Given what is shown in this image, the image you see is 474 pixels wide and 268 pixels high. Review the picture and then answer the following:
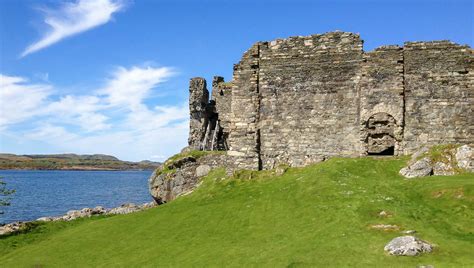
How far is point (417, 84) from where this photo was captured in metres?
24.2

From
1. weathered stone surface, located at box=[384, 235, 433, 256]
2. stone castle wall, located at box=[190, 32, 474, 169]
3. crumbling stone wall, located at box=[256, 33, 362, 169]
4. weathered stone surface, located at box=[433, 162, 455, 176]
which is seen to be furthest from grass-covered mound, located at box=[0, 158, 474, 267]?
stone castle wall, located at box=[190, 32, 474, 169]

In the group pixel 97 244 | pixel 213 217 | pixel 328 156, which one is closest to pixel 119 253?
pixel 97 244

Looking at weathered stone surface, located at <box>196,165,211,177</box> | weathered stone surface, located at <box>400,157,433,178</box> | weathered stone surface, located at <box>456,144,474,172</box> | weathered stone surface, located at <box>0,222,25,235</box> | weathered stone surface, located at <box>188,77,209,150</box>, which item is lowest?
weathered stone surface, located at <box>0,222,25,235</box>

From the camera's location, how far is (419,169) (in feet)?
69.0

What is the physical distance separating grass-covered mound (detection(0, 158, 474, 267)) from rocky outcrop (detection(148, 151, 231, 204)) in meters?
5.76

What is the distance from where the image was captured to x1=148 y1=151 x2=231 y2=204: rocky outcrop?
31.3m

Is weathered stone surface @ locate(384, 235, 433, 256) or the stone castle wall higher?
the stone castle wall

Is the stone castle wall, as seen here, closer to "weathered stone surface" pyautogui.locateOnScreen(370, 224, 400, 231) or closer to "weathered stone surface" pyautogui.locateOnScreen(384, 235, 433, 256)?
"weathered stone surface" pyautogui.locateOnScreen(370, 224, 400, 231)

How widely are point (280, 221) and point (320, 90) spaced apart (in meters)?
10.3

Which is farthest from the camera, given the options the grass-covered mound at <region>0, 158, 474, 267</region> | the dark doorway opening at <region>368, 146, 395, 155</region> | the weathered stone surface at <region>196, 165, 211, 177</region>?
the weathered stone surface at <region>196, 165, 211, 177</region>

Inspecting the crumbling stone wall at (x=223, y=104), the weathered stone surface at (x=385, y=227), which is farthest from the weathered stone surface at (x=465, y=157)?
the crumbling stone wall at (x=223, y=104)

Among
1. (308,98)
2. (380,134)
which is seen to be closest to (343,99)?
(308,98)

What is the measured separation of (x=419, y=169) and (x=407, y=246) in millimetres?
9221

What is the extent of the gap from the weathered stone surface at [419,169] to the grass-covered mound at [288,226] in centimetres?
55
